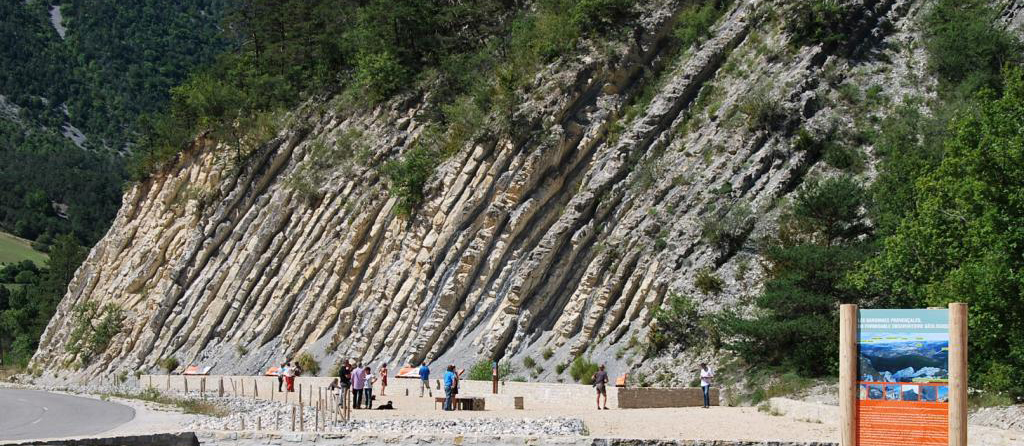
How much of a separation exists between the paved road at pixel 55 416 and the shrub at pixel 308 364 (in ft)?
26.2

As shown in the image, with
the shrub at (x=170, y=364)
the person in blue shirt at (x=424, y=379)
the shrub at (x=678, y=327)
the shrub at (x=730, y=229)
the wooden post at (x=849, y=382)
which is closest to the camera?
the wooden post at (x=849, y=382)

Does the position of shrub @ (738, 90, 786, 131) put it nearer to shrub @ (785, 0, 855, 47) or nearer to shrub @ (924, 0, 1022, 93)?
shrub @ (785, 0, 855, 47)

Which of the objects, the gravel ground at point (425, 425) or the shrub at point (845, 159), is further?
the shrub at point (845, 159)

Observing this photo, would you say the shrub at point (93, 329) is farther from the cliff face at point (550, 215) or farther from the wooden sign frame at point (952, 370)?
the wooden sign frame at point (952, 370)

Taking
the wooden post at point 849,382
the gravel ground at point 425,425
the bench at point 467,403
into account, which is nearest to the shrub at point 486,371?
the bench at point 467,403

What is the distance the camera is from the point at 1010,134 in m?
26.7

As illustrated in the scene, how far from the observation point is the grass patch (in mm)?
148875

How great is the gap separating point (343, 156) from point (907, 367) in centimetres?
3827

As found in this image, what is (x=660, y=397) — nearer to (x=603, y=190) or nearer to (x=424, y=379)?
(x=424, y=379)

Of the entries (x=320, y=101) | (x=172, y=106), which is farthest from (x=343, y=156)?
(x=172, y=106)

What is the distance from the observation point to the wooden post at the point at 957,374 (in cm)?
1501

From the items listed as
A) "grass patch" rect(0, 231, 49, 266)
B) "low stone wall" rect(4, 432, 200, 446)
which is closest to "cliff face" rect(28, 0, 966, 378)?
"low stone wall" rect(4, 432, 200, 446)

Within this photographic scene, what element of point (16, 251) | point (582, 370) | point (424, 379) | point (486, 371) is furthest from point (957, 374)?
point (16, 251)

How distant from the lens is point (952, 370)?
15.0m
